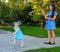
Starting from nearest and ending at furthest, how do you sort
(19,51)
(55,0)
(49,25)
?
(19,51) → (49,25) → (55,0)

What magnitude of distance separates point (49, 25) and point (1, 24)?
1885 cm

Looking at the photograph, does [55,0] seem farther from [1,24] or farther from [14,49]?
[14,49]

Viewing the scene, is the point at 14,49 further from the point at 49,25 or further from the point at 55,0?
the point at 55,0

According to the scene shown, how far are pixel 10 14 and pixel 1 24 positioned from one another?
175 cm

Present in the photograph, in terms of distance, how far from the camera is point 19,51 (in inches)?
411

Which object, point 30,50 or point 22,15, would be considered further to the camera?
point 22,15

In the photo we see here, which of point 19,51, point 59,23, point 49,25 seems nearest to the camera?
point 19,51

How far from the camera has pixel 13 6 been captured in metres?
30.5

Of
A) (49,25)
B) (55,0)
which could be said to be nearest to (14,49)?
(49,25)

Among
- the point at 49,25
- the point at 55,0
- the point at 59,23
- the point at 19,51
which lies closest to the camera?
the point at 19,51

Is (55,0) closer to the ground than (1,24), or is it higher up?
higher up

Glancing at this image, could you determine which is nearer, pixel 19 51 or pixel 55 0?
pixel 19 51

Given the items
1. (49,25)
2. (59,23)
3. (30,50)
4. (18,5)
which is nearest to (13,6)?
(18,5)

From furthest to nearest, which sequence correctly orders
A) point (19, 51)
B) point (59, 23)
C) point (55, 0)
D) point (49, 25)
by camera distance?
point (59, 23) < point (55, 0) < point (49, 25) < point (19, 51)
